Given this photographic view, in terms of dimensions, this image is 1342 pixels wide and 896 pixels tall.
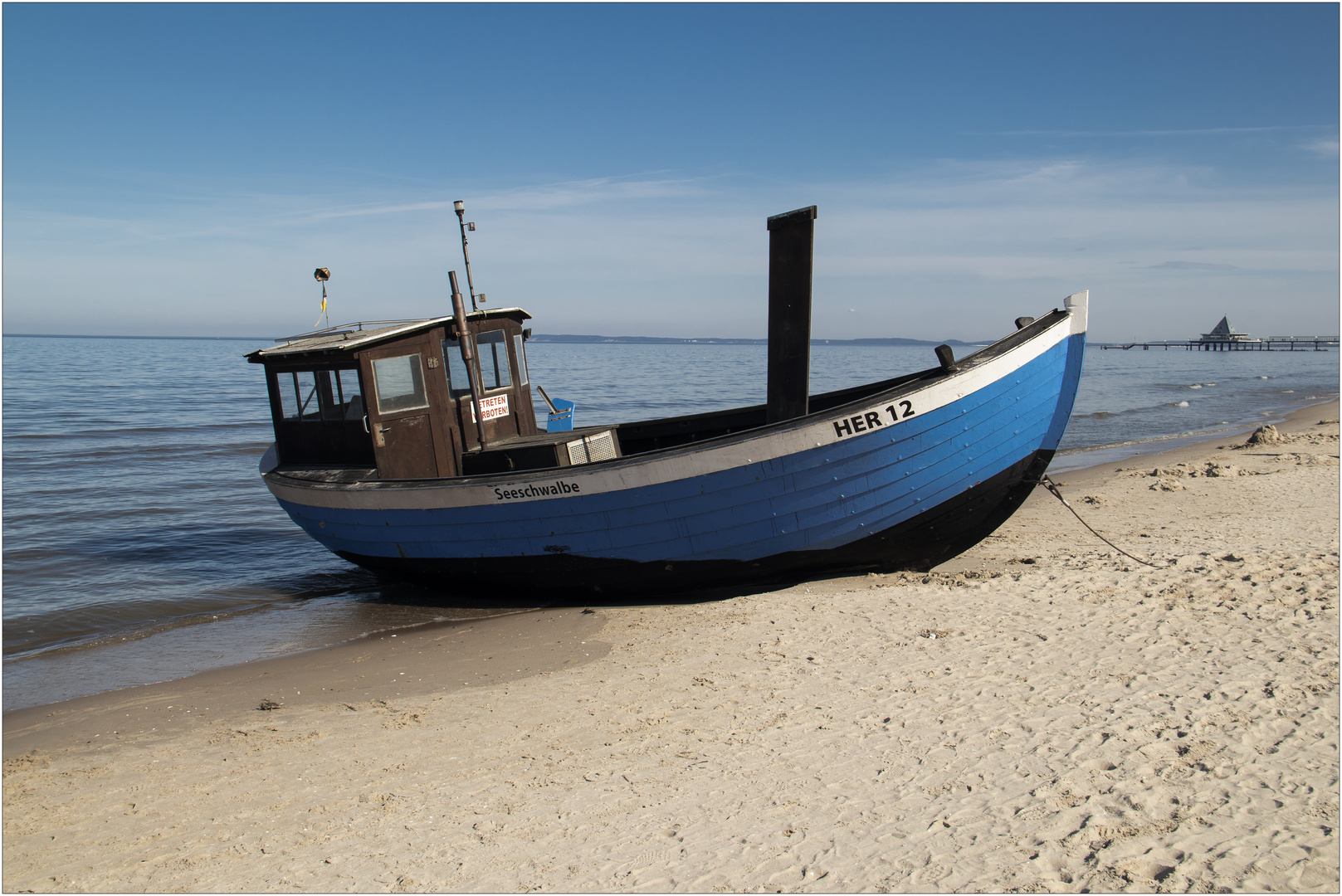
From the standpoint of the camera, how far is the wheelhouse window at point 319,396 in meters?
9.38

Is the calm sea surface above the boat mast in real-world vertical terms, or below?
below

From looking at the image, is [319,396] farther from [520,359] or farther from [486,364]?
[520,359]

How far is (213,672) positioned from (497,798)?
15.6 ft

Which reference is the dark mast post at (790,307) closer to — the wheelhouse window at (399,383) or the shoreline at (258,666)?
the shoreline at (258,666)

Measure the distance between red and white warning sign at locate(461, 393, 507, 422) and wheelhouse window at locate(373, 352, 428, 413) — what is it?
0.59 meters

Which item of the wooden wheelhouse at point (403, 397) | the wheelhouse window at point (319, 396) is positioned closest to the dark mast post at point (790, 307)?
the wooden wheelhouse at point (403, 397)

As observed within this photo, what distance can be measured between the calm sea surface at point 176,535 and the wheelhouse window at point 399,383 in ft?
7.76

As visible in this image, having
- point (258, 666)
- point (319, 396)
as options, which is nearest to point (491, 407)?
point (319, 396)

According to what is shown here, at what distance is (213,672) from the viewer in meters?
7.83

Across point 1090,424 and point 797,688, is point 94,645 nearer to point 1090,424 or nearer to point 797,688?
point 797,688

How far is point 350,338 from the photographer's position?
9.18 metres

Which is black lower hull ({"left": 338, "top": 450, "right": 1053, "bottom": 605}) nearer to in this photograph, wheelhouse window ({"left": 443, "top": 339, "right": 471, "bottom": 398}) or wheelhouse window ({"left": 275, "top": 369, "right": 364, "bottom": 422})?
wheelhouse window ({"left": 443, "top": 339, "right": 471, "bottom": 398})

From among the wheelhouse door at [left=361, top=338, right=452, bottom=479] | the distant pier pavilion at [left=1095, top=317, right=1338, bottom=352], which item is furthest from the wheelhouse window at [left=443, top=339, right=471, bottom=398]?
the distant pier pavilion at [left=1095, top=317, right=1338, bottom=352]

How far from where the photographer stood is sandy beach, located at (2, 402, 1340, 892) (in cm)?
379
